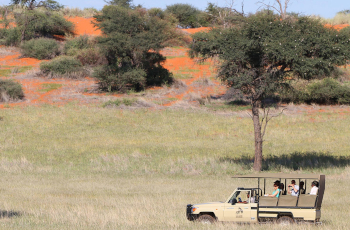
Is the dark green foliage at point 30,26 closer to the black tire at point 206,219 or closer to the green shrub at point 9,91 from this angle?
the green shrub at point 9,91

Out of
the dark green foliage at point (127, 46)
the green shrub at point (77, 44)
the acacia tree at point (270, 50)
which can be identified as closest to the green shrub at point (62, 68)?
the dark green foliage at point (127, 46)

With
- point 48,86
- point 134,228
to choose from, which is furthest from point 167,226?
point 48,86

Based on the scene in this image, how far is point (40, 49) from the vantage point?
58094mm

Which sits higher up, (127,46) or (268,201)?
(127,46)

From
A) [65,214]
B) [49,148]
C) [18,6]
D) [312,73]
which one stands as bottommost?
[49,148]

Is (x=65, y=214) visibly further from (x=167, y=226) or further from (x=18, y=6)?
(x=18, y=6)

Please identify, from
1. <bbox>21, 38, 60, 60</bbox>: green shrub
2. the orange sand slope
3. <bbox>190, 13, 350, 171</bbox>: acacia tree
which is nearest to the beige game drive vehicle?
<bbox>190, 13, 350, 171</bbox>: acacia tree

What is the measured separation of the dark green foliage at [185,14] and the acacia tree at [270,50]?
6385 centimetres

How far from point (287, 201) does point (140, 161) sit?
14.0 m

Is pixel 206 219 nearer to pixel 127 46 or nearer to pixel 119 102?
pixel 119 102

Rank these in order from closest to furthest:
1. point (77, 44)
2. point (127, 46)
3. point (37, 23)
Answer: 1. point (127, 46)
2. point (77, 44)
3. point (37, 23)

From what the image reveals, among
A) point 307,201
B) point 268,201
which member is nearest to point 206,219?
point 268,201

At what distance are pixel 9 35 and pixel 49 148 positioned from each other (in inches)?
1552

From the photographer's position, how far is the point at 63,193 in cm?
1666
